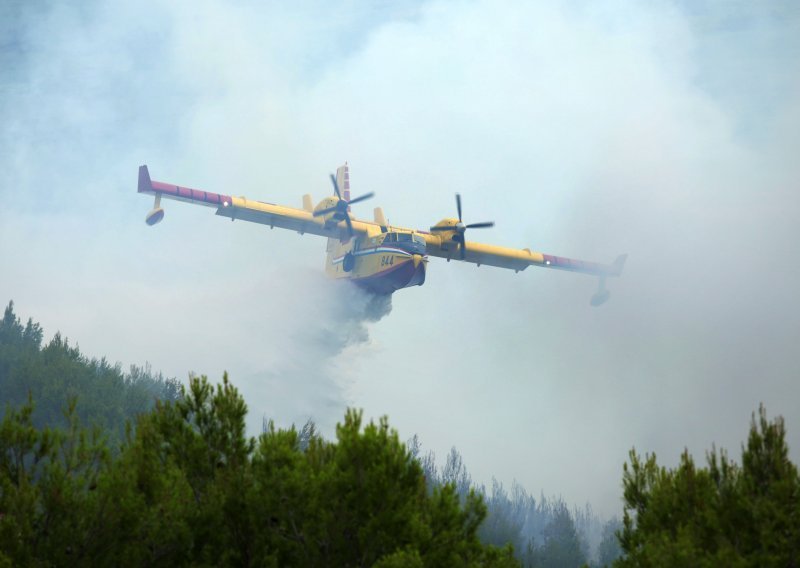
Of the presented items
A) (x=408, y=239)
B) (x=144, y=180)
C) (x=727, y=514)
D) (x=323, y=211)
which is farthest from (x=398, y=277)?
(x=727, y=514)

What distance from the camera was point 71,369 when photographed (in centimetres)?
6912

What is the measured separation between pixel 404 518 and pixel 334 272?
107ft

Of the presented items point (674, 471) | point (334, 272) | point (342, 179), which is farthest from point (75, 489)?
point (342, 179)

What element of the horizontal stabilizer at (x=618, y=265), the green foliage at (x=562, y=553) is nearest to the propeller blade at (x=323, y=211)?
the horizontal stabilizer at (x=618, y=265)

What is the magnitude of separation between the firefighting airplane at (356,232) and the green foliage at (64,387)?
23.0 metres

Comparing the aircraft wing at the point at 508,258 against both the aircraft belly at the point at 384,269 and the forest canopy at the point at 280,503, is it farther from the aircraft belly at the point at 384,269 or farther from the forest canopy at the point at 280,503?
the forest canopy at the point at 280,503

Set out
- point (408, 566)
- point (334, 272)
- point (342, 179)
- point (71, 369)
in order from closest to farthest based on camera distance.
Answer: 1. point (408, 566)
2. point (334, 272)
3. point (342, 179)
4. point (71, 369)

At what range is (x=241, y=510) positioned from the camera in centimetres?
1595

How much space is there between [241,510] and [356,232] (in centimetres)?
2903

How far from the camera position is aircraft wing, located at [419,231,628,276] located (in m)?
45.3

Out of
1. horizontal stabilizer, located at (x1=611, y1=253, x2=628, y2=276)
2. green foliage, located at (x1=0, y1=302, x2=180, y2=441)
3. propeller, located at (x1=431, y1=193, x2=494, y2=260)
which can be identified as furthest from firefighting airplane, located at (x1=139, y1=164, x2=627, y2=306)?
green foliage, located at (x1=0, y1=302, x2=180, y2=441)

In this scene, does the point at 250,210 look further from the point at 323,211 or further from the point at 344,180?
the point at 344,180

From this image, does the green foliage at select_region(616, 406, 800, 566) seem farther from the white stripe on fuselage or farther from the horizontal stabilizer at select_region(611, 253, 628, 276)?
the horizontal stabilizer at select_region(611, 253, 628, 276)

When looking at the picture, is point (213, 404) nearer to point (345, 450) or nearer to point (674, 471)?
point (345, 450)
